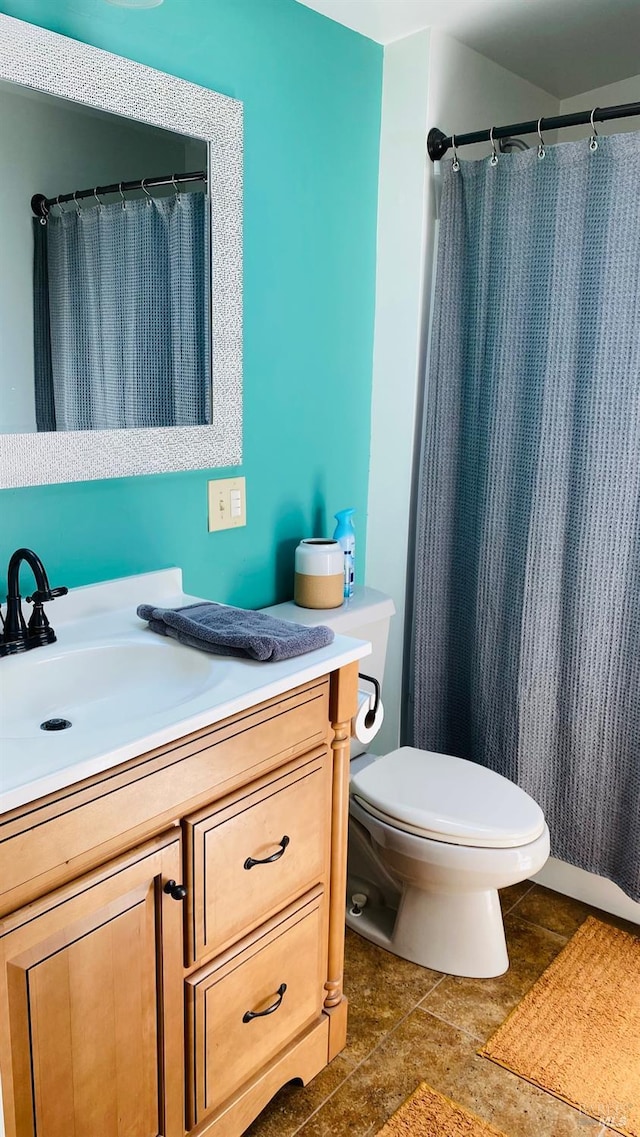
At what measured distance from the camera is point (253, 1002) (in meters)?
1.45

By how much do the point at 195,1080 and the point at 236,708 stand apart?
600mm

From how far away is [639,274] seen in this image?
6.15ft

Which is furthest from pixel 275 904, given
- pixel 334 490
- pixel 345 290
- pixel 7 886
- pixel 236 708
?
pixel 345 290

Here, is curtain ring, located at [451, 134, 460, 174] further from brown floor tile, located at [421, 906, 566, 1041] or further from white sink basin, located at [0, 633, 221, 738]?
brown floor tile, located at [421, 906, 566, 1041]

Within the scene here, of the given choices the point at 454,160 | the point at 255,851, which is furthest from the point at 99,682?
the point at 454,160

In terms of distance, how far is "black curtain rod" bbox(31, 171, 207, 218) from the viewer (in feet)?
4.73

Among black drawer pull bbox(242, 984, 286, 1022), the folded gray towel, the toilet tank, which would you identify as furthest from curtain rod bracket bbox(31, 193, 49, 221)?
black drawer pull bbox(242, 984, 286, 1022)

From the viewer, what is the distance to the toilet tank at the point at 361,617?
1983 millimetres

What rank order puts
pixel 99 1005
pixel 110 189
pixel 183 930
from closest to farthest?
pixel 99 1005
pixel 183 930
pixel 110 189

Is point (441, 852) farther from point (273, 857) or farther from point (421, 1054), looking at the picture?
point (273, 857)

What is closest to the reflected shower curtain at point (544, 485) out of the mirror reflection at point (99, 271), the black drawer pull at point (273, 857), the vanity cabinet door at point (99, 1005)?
the mirror reflection at point (99, 271)

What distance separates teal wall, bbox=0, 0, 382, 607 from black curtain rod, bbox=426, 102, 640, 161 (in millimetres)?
157

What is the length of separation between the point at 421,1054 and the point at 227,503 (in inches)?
47.6

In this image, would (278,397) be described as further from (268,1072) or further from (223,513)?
(268,1072)
